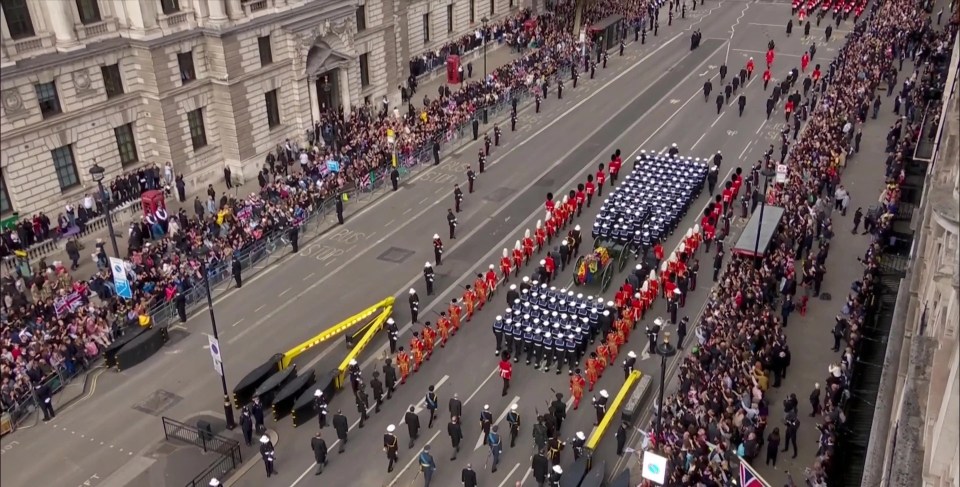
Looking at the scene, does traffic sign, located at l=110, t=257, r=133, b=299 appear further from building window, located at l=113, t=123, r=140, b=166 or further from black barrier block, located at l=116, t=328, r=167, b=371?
building window, located at l=113, t=123, r=140, b=166

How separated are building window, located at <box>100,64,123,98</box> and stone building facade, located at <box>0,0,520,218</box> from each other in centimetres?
5

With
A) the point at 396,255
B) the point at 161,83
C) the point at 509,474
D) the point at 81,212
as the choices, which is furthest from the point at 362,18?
the point at 509,474

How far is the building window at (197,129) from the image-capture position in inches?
1644

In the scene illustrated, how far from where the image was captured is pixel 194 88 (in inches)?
1619

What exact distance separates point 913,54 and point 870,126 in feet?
42.8

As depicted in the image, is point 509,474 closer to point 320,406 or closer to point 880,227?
point 320,406

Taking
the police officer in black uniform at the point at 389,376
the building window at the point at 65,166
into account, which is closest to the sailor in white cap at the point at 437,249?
the police officer in black uniform at the point at 389,376

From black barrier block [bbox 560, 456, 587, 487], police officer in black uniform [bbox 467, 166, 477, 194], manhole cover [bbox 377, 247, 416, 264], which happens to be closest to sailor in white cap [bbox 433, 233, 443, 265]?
manhole cover [bbox 377, 247, 416, 264]

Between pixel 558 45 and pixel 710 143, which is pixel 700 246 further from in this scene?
pixel 558 45

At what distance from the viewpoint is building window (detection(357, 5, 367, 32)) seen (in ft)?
167

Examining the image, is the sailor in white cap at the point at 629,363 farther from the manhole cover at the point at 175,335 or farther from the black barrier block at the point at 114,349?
the black barrier block at the point at 114,349

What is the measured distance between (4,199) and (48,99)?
14.2 ft

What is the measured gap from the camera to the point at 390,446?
2398 centimetres

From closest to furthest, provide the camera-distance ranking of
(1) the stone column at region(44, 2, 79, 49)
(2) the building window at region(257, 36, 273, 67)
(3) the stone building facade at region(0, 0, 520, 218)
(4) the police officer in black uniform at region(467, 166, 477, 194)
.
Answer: (1) the stone column at region(44, 2, 79, 49), (3) the stone building facade at region(0, 0, 520, 218), (4) the police officer in black uniform at region(467, 166, 477, 194), (2) the building window at region(257, 36, 273, 67)
